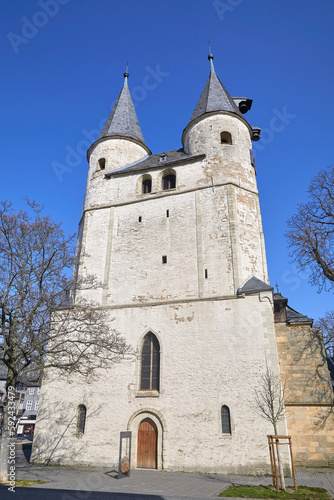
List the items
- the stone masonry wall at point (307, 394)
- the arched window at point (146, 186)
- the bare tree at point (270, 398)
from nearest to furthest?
the bare tree at point (270, 398) < the stone masonry wall at point (307, 394) < the arched window at point (146, 186)

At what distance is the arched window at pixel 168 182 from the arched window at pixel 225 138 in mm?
3553

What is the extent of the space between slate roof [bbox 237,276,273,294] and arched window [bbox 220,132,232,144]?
28.6 feet

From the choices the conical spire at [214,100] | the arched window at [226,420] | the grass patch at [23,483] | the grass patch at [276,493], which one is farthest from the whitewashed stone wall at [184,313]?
the grass patch at [23,483]

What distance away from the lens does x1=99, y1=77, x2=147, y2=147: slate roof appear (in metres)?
23.2

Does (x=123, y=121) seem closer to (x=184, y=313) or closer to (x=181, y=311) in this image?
(x=181, y=311)

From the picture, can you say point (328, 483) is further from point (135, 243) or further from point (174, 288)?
point (135, 243)

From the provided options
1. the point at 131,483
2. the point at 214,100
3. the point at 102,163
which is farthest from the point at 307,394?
the point at 214,100

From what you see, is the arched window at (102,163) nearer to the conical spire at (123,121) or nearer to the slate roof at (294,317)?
the conical spire at (123,121)

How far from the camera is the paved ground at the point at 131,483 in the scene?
886cm

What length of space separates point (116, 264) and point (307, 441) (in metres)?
11.1

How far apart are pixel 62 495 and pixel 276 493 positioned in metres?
5.42

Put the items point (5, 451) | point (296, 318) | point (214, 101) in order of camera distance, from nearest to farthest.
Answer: point (5, 451) → point (296, 318) → point (214, 101)

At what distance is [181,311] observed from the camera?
15445 millimetres

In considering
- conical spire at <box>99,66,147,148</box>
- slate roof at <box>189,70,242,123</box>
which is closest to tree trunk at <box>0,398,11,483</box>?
conical spire at <box>99,66,147,148</box>
